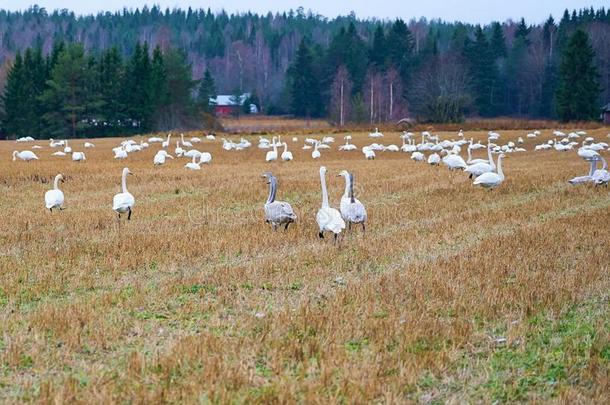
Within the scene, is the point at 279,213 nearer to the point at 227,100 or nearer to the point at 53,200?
the point at 53,200

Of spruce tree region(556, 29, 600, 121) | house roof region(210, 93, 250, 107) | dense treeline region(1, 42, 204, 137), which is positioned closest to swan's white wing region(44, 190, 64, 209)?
dense treeline region(1, 42, 204, 137)

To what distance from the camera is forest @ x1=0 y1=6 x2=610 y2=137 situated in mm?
64938

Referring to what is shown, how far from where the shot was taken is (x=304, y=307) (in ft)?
23.9

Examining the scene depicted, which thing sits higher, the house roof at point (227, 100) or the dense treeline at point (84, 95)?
the dense treeline at point (84, 95)

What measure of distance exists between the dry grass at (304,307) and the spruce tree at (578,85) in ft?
177

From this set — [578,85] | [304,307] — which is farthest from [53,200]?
[578,85]

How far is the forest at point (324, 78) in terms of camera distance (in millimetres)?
64938

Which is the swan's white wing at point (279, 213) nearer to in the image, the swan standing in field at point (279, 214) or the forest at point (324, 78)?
the swan standing in field at point (279, 214)

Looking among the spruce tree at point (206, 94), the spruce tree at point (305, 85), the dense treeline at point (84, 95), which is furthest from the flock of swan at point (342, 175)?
the spruce tree at point (305, 85)

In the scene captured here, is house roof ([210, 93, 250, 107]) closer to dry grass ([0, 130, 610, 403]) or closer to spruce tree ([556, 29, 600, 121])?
spruce tree ([556, 29, 600, 121])

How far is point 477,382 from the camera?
18.3 ft

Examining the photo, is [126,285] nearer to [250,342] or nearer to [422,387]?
[250,342]

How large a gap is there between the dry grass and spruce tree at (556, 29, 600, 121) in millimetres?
53904

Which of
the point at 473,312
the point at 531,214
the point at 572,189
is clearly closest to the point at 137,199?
the point at 531,214
